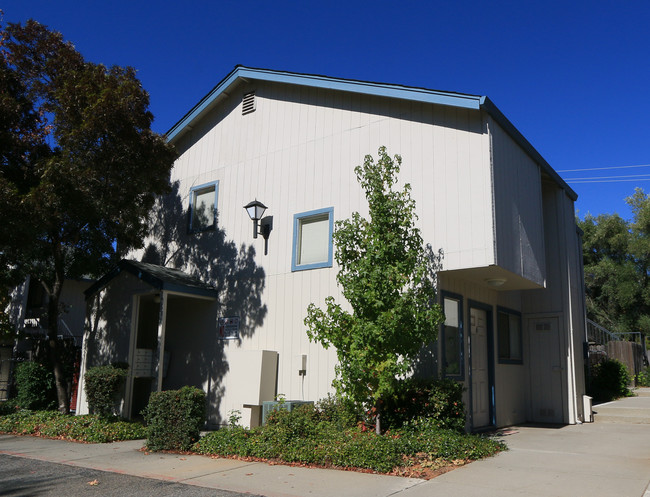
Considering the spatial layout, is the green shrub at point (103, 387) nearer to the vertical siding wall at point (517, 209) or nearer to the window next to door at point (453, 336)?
the window next to door at point (453, 336)

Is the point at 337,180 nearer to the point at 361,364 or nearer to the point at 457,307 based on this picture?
the point at 457,307

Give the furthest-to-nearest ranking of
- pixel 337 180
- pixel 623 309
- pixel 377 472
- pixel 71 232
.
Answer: pixel 623 309 < pixel 71 232 < pixel 337 180 < pixel 377 472

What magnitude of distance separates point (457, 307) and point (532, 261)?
1.92m

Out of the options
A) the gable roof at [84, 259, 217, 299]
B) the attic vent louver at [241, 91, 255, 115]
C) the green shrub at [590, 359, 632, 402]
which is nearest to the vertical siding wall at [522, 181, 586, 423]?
the green shrub at [590, 359, 632, 402]

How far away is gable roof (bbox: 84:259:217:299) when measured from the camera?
37.7ft

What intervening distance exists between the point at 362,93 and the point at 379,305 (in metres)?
4.71

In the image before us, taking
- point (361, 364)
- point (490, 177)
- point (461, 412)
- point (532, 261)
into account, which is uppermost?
point (490, 177)

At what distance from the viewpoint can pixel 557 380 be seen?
492 inches

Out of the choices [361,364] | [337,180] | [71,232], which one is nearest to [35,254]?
[71,232]

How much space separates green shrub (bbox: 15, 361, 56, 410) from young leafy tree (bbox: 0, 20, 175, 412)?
4.71ft

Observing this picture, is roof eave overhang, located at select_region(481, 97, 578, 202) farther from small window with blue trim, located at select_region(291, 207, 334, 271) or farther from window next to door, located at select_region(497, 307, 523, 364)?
small window with blue trim, located at select_region(291, 207, 334, 271)

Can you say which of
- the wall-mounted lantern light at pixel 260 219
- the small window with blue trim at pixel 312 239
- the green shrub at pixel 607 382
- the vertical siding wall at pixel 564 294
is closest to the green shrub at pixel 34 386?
the wall-mounted lantern light at pixel 260 219

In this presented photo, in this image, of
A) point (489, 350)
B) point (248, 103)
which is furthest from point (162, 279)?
point (489, 350)

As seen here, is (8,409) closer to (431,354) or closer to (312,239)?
(312,239)
